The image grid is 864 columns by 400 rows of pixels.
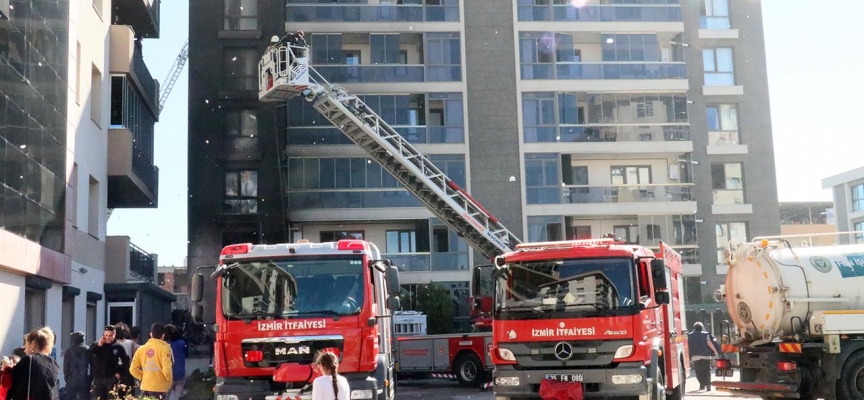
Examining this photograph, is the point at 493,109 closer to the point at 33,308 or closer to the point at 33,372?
the point at 33,308

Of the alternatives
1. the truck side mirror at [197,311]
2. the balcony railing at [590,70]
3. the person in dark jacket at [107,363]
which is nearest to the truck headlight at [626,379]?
the truck side mirror at [197,311]

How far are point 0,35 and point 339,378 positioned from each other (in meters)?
11.5

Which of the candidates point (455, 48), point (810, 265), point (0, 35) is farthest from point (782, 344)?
point (455, 48)

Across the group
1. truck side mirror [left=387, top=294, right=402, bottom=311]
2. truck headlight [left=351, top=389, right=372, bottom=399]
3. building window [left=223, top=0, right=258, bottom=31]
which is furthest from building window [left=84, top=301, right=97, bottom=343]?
building window [left=223, top=0, right=258, bottom=31]

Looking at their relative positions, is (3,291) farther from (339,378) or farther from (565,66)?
(565,66)

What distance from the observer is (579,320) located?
1475 centimetres

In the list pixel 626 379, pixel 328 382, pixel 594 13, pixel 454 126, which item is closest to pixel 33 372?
pixel 328 382

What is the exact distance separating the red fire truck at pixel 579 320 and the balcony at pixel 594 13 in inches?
1118

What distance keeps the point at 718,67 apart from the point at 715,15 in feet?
8.20

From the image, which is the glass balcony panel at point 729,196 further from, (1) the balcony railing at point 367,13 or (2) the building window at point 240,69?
(2) the building window at point 240,69

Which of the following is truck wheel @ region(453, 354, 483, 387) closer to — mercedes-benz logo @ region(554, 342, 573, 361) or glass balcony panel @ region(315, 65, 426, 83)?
mercedes-benz logo @ region(554, 342, 573, 361)

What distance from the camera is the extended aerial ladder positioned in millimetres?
32719

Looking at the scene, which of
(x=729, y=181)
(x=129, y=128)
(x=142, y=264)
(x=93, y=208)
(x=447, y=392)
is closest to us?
(x=447, y=392)

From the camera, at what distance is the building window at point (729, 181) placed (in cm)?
4599
